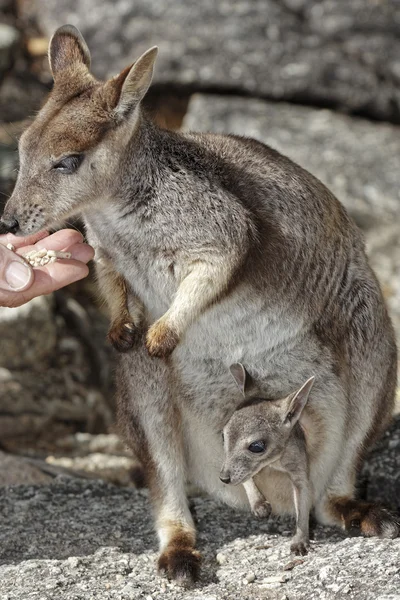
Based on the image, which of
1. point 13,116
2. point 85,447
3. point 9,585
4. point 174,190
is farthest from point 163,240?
point 13,116

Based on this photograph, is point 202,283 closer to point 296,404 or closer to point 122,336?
point 122,336

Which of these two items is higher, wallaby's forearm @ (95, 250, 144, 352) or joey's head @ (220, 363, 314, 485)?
wallaby's forearm @ (95, 250, 144, 352)

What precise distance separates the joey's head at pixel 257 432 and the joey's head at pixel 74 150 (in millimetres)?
1182

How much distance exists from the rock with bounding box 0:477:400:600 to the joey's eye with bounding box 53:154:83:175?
1.96m

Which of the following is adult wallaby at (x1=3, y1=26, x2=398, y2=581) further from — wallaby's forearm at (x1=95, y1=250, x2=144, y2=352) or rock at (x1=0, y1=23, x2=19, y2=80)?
rock at (x1=0, y1=23, x2=19, y2=80)

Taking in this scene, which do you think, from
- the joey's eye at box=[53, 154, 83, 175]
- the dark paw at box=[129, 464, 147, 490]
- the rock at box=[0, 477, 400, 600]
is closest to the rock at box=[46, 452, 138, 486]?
the dark paw at box=[129, 464, 147, 490]

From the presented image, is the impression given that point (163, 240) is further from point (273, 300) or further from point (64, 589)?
point (64, 589)

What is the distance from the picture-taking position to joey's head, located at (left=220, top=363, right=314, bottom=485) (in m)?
5.00

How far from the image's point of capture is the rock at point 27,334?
863 centimetres

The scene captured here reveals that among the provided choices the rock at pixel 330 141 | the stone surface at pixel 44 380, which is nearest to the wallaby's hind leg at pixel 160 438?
the stone surface at pixel 44 380

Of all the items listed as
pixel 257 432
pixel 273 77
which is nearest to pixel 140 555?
pixel 257 432

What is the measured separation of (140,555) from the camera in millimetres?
5336

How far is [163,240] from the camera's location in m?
5.09

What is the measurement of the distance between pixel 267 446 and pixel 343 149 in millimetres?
6196
